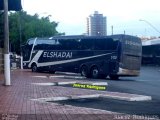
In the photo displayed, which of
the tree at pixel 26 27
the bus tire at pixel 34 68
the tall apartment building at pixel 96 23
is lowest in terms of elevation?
the bus tire at pixel 34 68

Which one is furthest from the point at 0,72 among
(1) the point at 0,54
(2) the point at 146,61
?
(2) the point at 146,61

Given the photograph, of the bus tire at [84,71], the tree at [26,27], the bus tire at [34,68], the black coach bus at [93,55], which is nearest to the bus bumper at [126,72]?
the black coach bus at [93,55]

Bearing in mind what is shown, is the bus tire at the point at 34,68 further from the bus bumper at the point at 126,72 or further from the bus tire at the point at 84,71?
the bus bumper at the point at 126,72

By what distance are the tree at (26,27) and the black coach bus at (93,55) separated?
2842 centimetres

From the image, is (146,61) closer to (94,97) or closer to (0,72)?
(0,72)

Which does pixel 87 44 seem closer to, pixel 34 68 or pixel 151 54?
pixel 34 68

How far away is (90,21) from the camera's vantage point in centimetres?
12025

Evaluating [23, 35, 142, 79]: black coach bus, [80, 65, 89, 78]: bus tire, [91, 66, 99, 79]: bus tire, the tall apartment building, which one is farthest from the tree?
the tall apartment building

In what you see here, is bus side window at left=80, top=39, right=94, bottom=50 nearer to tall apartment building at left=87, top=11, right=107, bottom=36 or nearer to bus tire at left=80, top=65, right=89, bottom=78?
bus tire at left=80, top=65, right=89, bottom=78

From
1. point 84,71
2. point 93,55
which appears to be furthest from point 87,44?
point 84,71

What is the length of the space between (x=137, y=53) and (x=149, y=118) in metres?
22.4

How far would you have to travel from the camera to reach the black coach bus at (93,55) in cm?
3189

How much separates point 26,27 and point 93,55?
1570 inches

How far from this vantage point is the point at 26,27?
72.1m
